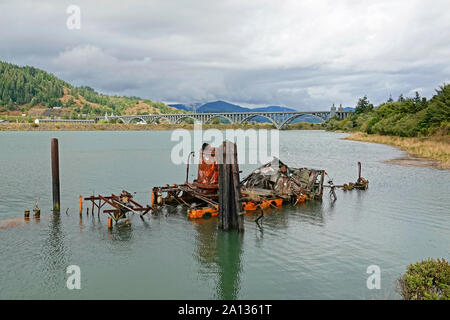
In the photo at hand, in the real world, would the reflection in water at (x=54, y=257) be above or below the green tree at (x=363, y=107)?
below

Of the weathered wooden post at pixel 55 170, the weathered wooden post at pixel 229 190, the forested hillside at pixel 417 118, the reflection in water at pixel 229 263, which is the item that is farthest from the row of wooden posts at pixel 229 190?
the forested hillside at pixel 417 118

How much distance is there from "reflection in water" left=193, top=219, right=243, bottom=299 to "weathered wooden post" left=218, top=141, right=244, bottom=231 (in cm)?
62

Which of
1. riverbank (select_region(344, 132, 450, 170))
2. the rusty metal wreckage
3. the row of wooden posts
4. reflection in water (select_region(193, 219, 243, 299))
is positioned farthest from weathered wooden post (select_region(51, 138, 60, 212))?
riverbank (select_region(344, 132, 450, 170))

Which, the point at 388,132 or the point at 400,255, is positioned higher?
the point at 388,132

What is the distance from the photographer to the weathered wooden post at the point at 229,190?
21078mm

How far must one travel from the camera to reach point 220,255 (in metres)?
18.5

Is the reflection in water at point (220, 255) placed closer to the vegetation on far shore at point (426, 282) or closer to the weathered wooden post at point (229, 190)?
the weathered wooden post at point (229, 190)

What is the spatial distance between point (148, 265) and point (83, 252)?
3.75 m

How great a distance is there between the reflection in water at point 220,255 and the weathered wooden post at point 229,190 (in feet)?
2.03
